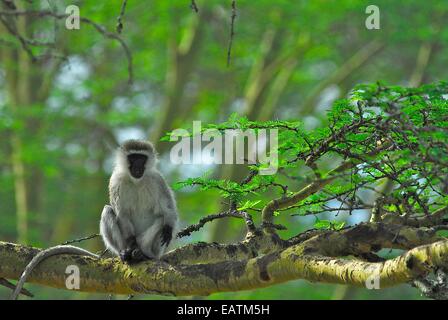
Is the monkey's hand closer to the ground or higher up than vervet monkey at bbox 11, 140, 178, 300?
closer to the ground

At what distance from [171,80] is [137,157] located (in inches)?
333

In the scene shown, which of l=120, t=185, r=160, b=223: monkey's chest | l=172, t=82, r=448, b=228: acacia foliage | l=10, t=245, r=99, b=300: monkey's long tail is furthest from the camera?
l=120, t=185, r=160, b=223: monkey's chest

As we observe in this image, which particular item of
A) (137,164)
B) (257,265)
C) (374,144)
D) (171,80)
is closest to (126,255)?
(137,164)

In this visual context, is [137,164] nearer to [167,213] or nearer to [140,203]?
[140,203]

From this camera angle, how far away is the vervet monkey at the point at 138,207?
7481 millimetres

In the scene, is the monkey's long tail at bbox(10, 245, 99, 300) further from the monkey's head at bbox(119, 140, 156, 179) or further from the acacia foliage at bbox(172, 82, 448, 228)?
the monkey's head at bbox(119, 140, 156, 179)

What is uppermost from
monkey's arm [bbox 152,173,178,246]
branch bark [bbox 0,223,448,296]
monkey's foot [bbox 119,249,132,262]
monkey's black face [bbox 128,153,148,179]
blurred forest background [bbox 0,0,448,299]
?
blurred forest background [bbox 0,0,448,299]

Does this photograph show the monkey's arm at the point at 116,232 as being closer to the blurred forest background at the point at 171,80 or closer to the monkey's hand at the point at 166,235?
the monkey's hand at the point at 166,235

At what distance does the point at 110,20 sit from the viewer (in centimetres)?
1653

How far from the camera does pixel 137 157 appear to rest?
783 cm

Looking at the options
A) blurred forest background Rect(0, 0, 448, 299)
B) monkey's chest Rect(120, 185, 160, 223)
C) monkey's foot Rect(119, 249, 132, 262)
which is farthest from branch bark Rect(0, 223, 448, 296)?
blurred forest background Rect(0, 0, 448, 299)

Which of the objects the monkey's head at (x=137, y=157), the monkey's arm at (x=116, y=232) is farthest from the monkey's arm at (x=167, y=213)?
the monkey's arm at (x=116, y=232)

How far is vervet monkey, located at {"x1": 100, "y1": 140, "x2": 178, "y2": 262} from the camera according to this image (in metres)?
7.50
